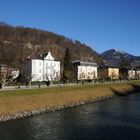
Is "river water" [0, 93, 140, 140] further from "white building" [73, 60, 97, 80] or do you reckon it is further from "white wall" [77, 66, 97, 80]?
"white wall" [77, 66, 97, 80]

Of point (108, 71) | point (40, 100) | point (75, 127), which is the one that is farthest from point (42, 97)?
point (108, 71)

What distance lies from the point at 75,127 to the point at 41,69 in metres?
83.0

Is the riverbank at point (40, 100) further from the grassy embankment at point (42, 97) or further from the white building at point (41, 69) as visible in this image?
the white building at point (41, 69)

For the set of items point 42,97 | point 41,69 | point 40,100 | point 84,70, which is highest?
point 84,70

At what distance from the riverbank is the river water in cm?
292

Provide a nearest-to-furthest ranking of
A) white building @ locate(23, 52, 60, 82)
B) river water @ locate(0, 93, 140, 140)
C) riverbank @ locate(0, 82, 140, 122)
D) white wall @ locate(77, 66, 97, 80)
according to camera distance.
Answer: river water @ locate(0, 93, 140, 140)
riverbank @ locate(0, 82, 140, 122)
white building @ locate(23, 52, 60, 82)
white wall @ locate(77, 66, 97, 80)

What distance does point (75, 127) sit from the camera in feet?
128

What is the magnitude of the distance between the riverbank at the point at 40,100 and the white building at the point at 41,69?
3959cm

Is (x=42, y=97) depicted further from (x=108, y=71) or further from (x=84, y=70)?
(x=108, y=71)

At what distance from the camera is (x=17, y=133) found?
116 feet

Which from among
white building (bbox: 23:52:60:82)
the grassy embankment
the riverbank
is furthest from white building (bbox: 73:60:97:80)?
the riverbank

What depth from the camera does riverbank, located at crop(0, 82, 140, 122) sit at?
4736 centimetres

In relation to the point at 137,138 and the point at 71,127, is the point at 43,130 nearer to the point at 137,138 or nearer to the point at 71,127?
the point at 71,127

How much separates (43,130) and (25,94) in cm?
1927
